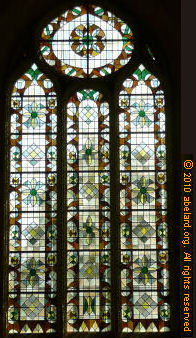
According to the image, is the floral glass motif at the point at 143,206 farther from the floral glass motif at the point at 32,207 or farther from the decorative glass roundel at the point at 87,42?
the floral glass motif at the point at 32,207

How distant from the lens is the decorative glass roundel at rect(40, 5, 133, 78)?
8359mm

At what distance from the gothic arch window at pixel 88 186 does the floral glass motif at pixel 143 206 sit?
0.01m

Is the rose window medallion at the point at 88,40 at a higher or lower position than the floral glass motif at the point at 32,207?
higher

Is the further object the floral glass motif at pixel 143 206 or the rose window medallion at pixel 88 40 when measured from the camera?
the rose window medallion at pixel 88 40

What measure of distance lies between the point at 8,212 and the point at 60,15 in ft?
7.35

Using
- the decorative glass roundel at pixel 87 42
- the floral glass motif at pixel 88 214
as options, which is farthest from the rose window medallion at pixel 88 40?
the floral glass motif at pixel 88 214

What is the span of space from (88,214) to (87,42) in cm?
190

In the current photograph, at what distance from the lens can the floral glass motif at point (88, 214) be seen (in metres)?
7.79

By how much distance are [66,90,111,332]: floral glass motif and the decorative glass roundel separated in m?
0.33

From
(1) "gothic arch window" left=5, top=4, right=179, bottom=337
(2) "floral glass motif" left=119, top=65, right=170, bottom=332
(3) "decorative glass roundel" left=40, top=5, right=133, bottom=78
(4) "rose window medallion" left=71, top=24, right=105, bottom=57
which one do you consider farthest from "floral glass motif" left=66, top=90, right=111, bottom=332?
(4) "rose window medallion" left=71, top=24, right=105, bottom=57

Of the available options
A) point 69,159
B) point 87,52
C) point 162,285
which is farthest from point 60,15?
Answer: point 162,285

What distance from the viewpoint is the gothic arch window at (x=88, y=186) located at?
7773mm

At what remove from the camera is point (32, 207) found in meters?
8.02

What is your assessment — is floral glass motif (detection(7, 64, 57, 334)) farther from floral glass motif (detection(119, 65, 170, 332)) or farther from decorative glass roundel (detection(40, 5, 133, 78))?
floral glass motif (detection(119, 65, 170, 332))
